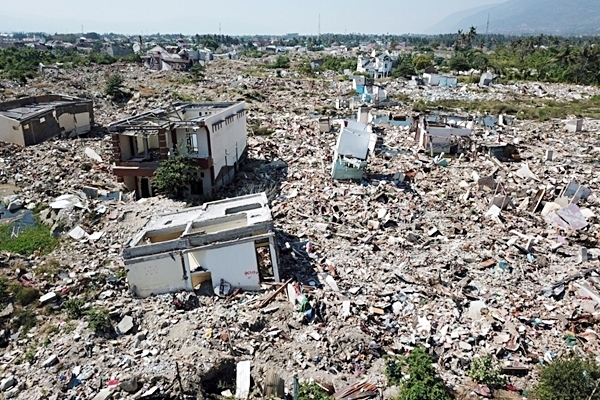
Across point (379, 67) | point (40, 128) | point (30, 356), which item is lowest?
point (30, 356)

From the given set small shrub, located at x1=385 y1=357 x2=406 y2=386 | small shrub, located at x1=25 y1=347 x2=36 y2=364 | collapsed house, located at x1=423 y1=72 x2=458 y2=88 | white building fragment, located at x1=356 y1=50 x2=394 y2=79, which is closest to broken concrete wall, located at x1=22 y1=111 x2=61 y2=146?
small shrub, located at x1=25 y1=347 x2=36 y2=364

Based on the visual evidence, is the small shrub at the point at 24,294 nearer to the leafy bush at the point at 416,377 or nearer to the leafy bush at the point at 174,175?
the leafy bush at the point at 174,175

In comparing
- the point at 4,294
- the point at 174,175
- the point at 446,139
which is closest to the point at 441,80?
the point at 446,139

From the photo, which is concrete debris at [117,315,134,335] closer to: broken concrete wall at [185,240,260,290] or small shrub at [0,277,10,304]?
broken concrete wall at [185,240,260,290]

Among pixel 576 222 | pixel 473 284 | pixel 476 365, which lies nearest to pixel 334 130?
pixel 576 222

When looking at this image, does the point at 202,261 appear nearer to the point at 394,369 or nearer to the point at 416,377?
the point at 394,369

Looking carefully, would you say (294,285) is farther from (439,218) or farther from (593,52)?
(593,52)
